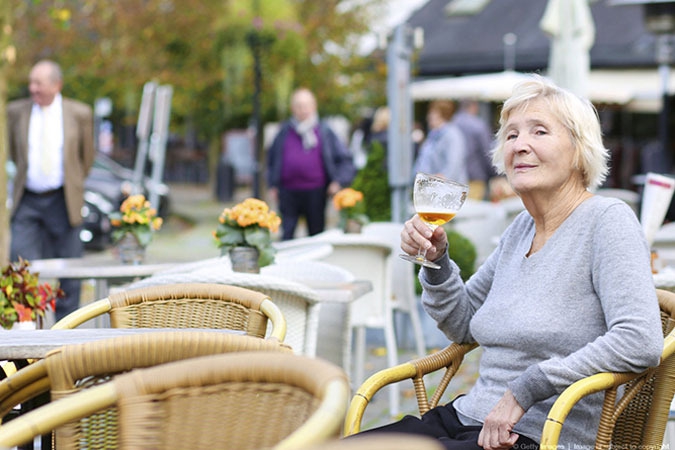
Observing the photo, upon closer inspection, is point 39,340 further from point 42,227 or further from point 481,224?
point 481,224

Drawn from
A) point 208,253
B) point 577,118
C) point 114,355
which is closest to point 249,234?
point 577,118

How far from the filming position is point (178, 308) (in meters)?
3.31

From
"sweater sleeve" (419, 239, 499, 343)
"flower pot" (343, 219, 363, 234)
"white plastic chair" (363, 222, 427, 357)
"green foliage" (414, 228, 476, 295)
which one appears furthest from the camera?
"green foliage" (414, 228, 476, 295)

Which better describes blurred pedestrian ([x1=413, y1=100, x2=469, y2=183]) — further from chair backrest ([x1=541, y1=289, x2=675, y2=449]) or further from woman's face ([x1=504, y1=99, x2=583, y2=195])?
chair backrest ([x1=541, y1=289, x2=675, y2=449])

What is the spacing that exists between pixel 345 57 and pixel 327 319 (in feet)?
58.5

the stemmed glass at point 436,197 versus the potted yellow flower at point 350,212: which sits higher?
the stemmed glass at point 436,197

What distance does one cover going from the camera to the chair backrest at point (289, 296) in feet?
12.7

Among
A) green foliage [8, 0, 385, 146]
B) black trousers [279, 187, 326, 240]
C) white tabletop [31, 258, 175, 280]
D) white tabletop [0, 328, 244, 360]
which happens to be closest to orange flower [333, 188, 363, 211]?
white tabletop [31, 258, 175, 280]

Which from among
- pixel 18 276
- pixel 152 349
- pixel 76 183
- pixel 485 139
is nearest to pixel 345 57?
pixel 485 139

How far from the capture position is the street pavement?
6020 millimetres

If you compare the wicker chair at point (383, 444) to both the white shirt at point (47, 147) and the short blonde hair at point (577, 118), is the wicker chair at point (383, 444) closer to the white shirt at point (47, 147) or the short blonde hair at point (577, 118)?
the short blonde hair at point (577, 118)

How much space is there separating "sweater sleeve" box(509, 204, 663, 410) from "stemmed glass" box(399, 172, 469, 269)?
41cm

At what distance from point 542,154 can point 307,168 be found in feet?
23.1

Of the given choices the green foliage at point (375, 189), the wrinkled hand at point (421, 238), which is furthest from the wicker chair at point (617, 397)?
the green foliage at point (375, 189)
